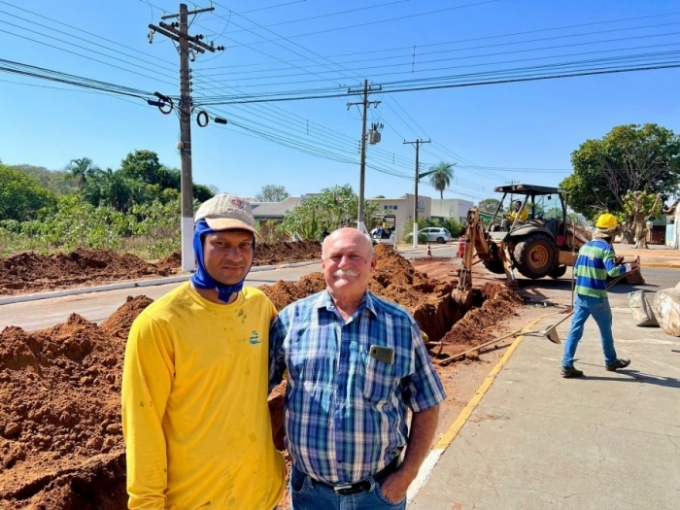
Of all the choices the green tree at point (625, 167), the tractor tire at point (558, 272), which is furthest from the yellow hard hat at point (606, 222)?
the green tree at point (625, 167)

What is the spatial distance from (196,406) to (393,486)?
0.83 meters

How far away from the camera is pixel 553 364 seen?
617 centimetres

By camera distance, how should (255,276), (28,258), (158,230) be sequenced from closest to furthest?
(28,258) < (255,276) < (158,230)

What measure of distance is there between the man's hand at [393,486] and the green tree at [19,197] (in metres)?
49.8

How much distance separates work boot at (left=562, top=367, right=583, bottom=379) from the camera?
18.4ft

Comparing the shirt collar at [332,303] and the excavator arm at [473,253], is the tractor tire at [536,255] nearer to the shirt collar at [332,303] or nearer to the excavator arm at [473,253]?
the excavator arm at [473,253]

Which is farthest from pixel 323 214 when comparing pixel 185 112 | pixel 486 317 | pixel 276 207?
pixel 276 207

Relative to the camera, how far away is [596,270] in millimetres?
5641

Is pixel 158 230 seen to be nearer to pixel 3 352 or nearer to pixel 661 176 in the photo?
pixel 3 352

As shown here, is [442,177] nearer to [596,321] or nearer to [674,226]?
[674,226]

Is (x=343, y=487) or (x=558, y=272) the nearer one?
(x=343, y=487)

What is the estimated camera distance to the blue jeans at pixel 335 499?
191 centimetres

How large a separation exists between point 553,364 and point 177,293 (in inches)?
220

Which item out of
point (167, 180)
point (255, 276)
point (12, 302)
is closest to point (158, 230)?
point (255, 276)
